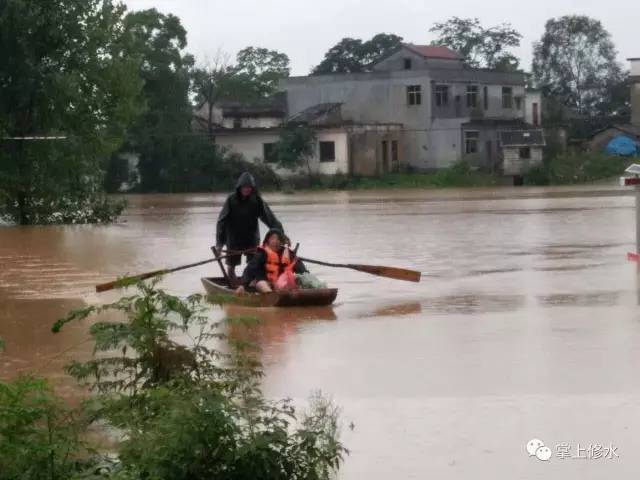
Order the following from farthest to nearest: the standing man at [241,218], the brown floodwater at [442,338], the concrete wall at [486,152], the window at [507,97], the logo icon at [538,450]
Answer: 1. the window at [507,97]
2. the concrete wall at [486,152]
3. the standing man at [241,218]
4. the brown floodwater at [442,338]
5. the logo icon at [538,450]

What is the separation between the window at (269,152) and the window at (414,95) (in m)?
8.25

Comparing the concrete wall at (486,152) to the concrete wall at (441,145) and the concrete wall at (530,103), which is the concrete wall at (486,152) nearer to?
the concrete wall at (441,145)

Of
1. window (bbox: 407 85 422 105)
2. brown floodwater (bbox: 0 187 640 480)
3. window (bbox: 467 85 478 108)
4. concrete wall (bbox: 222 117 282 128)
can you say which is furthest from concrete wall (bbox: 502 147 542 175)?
brown floodwater (bbox: 0 187 640 480)

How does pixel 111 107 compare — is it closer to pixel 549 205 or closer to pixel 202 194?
pixel 549 205

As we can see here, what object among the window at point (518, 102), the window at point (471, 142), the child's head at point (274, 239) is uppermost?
the window at point (518, 102)

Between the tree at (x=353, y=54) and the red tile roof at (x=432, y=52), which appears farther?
the tree at (x=353, y=54)

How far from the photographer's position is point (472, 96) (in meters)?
80.6

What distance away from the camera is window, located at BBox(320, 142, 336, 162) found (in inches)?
2995

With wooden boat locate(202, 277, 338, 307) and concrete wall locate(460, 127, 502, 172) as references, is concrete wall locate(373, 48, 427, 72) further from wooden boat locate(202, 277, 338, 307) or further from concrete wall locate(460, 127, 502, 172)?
wooden boat locate(202, 277, 338, 307)

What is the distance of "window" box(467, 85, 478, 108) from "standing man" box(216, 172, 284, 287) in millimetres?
63585

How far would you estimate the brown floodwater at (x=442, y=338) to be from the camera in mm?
8750

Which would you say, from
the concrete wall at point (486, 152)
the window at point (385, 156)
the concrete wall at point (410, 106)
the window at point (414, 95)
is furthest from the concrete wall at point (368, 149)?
the concrete wall at point (486, 152)

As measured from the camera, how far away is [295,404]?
10125mm

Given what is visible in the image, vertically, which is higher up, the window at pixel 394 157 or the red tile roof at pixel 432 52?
the red tile roof at pixel 432 52
